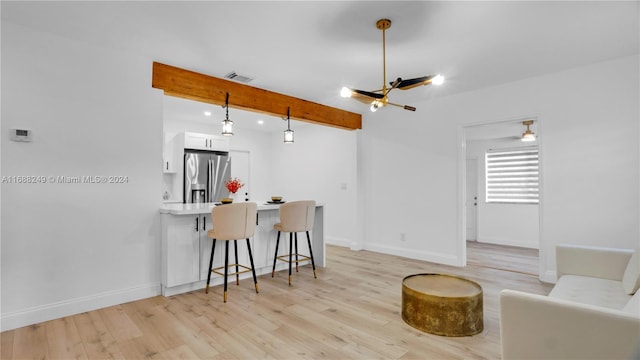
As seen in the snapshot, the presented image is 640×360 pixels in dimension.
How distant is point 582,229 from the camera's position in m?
3.72

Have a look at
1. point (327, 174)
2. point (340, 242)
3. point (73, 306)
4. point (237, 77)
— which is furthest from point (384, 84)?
point (340, 242)

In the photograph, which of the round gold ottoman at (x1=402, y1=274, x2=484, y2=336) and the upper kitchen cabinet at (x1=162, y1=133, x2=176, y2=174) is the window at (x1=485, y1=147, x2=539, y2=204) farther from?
the upper kitchen cabinet at (x1=162, y1=133, x2=176, y2=174)

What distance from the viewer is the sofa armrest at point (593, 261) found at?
105 inches

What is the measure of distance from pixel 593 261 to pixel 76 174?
187 inches

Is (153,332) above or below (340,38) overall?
below

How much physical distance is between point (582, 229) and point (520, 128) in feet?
8.79

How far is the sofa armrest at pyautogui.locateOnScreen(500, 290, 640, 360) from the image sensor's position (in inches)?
56.6

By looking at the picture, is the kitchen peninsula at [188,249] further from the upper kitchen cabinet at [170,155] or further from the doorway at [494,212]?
the doorway at [494,212]

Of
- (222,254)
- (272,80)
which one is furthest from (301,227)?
(272,80)

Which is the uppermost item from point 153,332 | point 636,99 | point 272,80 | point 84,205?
point 272,80

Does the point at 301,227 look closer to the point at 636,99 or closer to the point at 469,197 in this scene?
the point at 636,99

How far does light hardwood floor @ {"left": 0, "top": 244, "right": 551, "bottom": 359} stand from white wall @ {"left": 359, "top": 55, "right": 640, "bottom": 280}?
3.19 ft

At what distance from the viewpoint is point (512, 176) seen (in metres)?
6.83

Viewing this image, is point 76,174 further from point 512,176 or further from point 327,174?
point 512,176
